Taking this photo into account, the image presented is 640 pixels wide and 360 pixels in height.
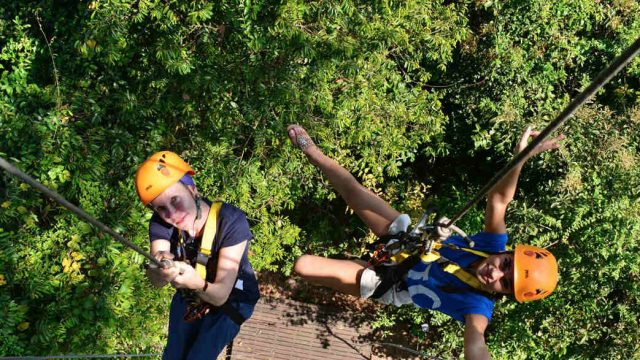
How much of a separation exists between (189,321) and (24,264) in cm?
191

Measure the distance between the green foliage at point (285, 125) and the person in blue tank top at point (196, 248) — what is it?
1482 mm

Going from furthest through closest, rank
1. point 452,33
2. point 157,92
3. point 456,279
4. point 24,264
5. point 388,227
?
point 452,33 → point 157,92 → point 24,264 → point 388,227 → point 456,279

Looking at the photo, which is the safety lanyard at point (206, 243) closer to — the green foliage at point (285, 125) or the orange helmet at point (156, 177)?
the orange helmet at point (156, 177)

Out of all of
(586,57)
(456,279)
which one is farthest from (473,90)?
(456,279)

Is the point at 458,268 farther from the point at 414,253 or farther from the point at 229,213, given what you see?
the point at 229,213

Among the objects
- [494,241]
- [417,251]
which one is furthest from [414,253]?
[494,241]

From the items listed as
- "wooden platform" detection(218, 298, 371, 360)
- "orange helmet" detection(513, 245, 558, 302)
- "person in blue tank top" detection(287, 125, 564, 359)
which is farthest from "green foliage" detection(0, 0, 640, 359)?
"orange helmet" detection(513, 245, 558, 302)

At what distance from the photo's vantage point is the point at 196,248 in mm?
2896

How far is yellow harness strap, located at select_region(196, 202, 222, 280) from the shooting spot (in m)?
2.78

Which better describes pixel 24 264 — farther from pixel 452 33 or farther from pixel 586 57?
pixel 586 57

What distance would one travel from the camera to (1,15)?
5.05 m

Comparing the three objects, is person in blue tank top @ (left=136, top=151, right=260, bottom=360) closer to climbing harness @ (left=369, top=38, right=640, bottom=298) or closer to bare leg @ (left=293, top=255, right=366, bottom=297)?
bare leg @ (left=293, top=255, right=366, bottom=297)

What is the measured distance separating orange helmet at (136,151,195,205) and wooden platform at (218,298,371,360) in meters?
3.96

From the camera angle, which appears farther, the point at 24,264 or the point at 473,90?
the point at 473,90
